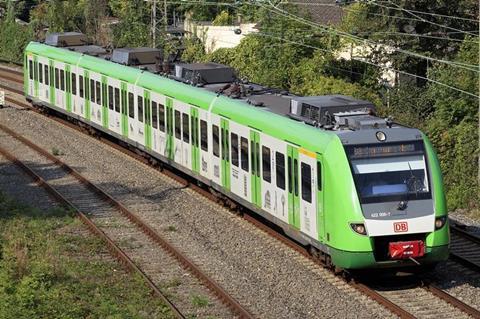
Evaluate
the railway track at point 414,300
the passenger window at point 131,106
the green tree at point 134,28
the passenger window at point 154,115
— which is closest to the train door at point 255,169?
the railway track at point 414,300

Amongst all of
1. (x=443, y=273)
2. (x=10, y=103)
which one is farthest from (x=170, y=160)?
(x=10, y=103)

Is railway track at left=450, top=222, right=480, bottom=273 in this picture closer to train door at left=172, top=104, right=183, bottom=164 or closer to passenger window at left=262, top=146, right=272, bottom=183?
passenger window at left=262, top=146, right=272, bottom=183

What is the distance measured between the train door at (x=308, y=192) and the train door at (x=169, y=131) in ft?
28.4

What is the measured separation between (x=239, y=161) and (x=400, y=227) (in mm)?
5773

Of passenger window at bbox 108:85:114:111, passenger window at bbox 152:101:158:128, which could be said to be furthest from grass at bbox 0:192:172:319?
passenger window at bbox 108:85:114:111

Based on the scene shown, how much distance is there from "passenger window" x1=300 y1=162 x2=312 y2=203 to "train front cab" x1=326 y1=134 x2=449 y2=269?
929 millimetres

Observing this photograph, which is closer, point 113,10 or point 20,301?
point 20,301

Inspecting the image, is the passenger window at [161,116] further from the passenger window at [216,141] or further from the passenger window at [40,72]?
the passenger window at [40,72]

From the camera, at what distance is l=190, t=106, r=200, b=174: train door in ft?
78.1

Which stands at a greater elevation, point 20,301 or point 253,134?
point 253,134

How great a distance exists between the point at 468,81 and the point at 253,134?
1122cm

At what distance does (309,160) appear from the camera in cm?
1700

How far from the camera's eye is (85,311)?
15.3 metres

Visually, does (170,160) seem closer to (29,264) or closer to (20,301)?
(29,264)
